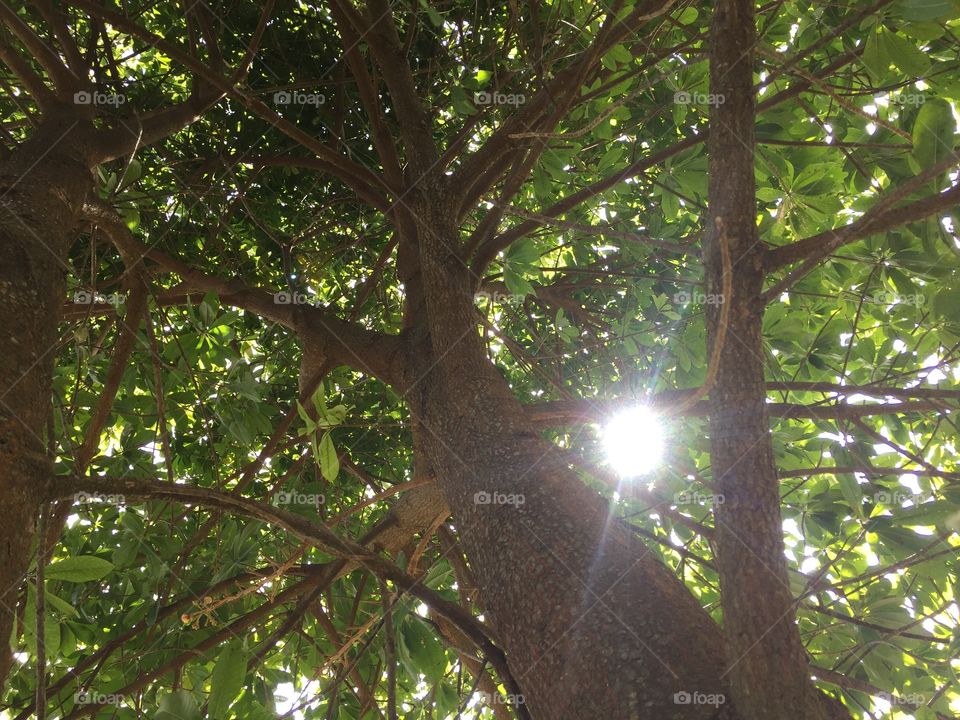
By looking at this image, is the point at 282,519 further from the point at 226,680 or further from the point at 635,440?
the point at 635,440

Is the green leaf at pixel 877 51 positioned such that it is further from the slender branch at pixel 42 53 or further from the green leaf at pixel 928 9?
the slender branch at pixel 42 53

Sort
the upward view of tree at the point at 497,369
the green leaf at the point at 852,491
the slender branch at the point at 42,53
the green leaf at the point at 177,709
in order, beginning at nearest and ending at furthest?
1. the upward view of tree at the point at 497,369
2. the green leaf at the point at 177,709
3. the green leaf at the point at 852,491
4. the slender branch at the point at 42,53

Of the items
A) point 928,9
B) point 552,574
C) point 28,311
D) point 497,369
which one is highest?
point 928,9

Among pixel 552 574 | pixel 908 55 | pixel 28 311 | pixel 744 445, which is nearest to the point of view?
pixel 744 445

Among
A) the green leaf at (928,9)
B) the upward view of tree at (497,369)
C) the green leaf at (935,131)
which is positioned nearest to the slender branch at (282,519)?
the upward view of tree at (497,369)

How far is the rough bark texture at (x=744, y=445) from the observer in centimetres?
94

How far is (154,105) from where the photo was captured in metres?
3.18

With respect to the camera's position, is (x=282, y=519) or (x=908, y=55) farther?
(x=908, y=55)

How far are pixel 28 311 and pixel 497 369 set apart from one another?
1173mm

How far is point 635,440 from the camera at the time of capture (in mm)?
2152

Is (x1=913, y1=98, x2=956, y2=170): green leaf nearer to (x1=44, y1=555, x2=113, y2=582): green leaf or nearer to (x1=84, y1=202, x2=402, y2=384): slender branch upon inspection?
(x1=84, y1=202, x2=402, y2=384): slender branch

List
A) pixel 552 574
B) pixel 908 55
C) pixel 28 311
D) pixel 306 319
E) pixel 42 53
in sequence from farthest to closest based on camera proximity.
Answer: pixel 306 319
pixel 42 53
pixel 908 55
pixel 28 311
pixel 552 574

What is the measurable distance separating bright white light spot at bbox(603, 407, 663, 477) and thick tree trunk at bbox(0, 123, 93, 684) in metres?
1.30

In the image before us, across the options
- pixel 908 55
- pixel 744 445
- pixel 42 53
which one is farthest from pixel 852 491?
pixel 42 53
